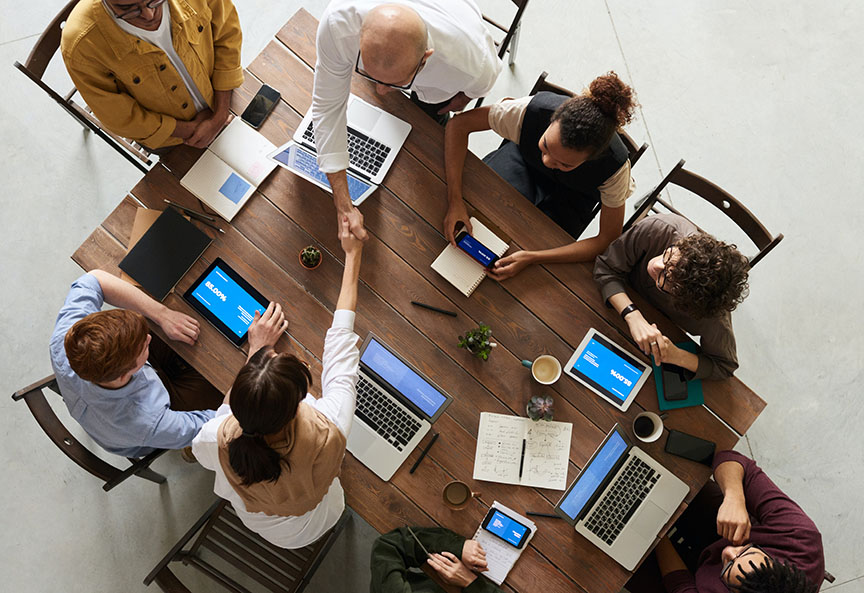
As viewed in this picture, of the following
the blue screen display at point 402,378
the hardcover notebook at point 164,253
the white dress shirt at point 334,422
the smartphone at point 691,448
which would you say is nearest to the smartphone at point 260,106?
the hardcover notebook at point 164,253

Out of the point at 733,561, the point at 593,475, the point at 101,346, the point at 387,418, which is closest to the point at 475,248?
the point at 387,418

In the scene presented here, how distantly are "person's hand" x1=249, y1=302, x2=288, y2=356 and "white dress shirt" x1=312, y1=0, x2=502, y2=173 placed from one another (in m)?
0.55

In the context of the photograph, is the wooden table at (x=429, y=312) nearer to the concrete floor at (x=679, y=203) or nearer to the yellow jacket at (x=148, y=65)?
the yellow jacket at (x=148, y=65)

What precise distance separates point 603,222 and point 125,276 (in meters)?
1.77

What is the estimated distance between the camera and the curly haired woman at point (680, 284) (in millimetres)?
1838

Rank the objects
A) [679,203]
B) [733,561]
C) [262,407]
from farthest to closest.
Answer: [679,203], [733,561], [262,407]

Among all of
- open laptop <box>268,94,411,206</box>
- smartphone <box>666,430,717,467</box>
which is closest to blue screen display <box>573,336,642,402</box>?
smartphone <box>666,430,717,467</box>

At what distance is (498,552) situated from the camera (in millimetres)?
1991

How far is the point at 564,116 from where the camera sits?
6.25ft

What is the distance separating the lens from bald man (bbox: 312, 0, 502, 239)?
175cm

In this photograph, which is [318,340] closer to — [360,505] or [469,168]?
[360,505]

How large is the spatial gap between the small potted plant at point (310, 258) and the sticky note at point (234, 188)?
0.32m

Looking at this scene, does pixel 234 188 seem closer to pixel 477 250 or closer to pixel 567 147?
pixel 477 250

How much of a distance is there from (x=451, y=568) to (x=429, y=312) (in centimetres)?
87
